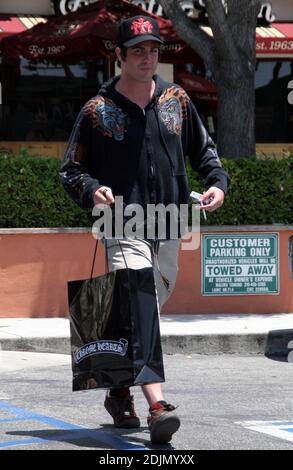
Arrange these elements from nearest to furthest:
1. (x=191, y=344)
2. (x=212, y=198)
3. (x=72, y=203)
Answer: (x=212, y=198) → (x=191, y=344) → (x=72, y=203)

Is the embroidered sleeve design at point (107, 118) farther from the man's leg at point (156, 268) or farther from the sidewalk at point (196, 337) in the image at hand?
the sidewalk at point (196, 337)

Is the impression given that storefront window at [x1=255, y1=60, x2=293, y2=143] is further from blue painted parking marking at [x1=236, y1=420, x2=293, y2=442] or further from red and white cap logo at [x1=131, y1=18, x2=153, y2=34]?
red and white cap logo at [x1=131, y1=18, x2=153, y2=34]

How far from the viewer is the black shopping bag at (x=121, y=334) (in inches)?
234

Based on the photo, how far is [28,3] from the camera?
56.6 feet

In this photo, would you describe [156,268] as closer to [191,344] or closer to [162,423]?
[162,423]

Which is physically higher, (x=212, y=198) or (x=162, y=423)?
(x=212, y=198)

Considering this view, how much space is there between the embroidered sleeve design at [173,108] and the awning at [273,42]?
10.6 meters

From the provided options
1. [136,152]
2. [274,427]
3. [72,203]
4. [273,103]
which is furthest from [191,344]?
[273,103]

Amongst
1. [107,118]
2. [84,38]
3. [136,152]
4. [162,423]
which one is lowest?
[162,423]

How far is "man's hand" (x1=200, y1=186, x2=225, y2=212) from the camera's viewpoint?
20.4ft

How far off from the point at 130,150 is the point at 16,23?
36.5ft

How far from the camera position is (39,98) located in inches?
689

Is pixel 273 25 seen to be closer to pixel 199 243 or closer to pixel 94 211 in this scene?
pixel 199 243
